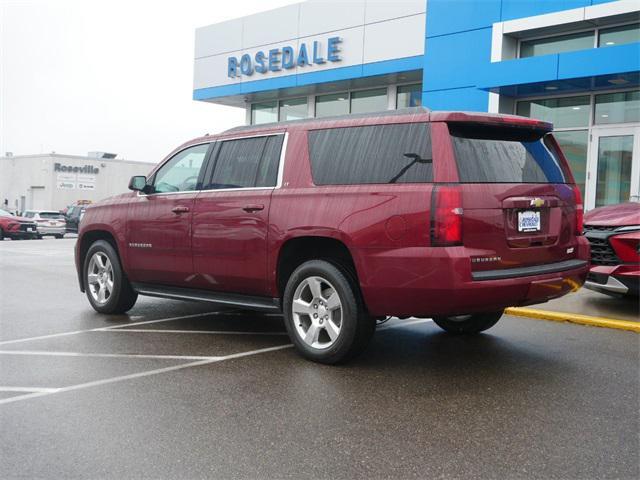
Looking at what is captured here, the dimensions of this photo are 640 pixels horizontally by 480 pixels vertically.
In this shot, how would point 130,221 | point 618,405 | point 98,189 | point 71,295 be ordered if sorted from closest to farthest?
point 618,405 → point 130,221 → point 71,295 → point 98,189

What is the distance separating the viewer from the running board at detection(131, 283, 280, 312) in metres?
5.75

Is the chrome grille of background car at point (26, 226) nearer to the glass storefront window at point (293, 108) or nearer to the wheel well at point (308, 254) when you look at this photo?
the glass storefront window at point (293, 108)

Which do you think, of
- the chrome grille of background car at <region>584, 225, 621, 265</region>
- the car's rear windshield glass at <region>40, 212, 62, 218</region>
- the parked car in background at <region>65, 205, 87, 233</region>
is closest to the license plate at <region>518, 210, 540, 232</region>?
the chrome grille of background car at <region>584, 225, 621, 265</region>


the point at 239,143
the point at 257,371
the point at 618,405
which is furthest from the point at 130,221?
the point at 618,405

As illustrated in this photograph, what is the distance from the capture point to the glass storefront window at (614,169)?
13297 millimetres

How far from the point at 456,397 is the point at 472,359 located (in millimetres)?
1116

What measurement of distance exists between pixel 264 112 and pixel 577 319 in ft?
57.5

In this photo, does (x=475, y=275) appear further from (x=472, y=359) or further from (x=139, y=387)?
(x=139, y=387)

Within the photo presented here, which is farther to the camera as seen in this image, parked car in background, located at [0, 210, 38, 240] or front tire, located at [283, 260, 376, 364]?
parked car in background, located at [0, 210, 38, 240]

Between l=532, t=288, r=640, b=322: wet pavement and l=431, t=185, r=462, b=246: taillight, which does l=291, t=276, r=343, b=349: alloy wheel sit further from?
l=532, t=288, r=640, b=322: wet pavement

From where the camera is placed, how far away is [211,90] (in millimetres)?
22672

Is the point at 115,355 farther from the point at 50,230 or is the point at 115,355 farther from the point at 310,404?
the point at 50,230

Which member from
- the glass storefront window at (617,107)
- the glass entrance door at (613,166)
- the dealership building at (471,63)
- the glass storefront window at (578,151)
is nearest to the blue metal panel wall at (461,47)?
the dealership building at (471,63)

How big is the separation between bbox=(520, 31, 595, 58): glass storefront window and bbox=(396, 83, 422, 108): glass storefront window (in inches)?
172
